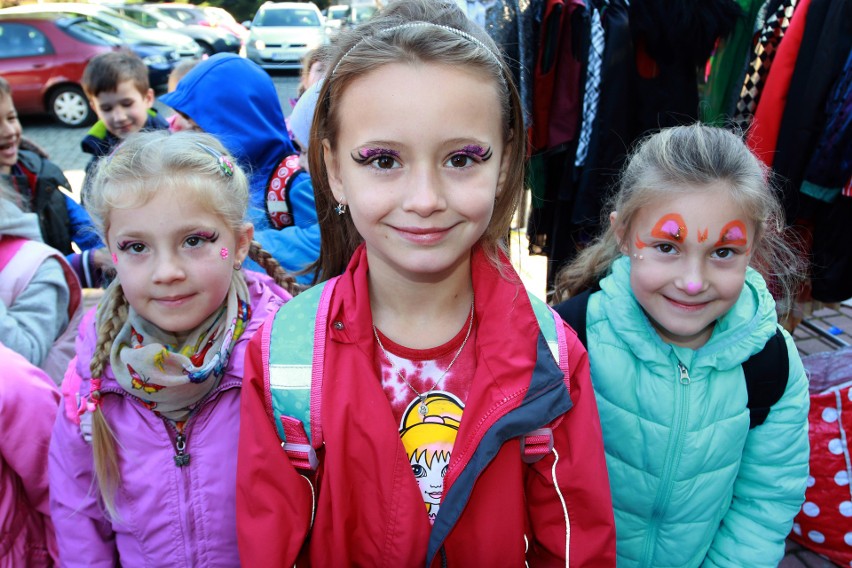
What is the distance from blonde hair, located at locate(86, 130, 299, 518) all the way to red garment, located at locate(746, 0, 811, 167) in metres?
2.56

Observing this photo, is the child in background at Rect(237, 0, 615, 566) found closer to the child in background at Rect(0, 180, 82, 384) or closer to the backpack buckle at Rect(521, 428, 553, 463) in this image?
the backpack buckle at Rect(521, 428, 553, 463)

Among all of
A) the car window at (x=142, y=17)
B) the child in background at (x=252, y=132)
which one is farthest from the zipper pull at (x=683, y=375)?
the car window at (x=142, y=17)

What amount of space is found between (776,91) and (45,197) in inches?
151

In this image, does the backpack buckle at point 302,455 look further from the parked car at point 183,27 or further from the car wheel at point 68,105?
the parked car at point 183,27

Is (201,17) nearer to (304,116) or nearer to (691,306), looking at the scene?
(304,116)

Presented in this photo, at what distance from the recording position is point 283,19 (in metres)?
16.6

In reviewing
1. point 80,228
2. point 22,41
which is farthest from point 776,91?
point 22,41

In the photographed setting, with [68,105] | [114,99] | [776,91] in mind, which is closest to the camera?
[776,91]

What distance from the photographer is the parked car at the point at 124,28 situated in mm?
12094

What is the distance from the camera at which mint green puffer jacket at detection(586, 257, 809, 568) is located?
1758 millimetres

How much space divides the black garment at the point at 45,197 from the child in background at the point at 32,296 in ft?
3.16

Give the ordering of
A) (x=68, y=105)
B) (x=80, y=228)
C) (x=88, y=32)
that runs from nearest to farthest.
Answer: (x=80, y=228), (x=68, y=105), (x=88, y=32)

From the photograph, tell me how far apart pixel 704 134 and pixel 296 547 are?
158cm

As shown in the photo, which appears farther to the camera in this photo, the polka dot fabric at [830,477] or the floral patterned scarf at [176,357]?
the polka dot fabric at [830,477]
